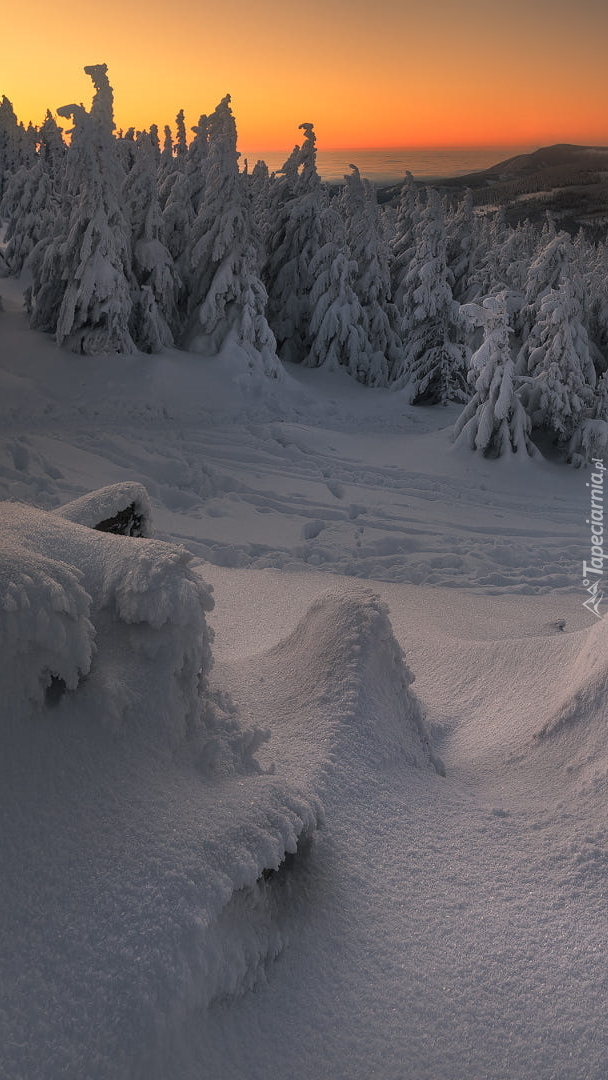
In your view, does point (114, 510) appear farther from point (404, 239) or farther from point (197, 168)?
point (404, 239)

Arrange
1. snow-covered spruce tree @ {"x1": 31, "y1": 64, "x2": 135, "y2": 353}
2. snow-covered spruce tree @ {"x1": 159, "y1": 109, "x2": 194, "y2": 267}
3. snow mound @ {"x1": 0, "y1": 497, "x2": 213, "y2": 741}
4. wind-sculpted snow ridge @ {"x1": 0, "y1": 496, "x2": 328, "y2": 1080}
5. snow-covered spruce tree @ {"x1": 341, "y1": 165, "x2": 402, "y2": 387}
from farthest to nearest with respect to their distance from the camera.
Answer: snow-covered spruce tree @ {"x1": 341, "y1": 165, "x2": 402, "y2": 387}, snow-covered spruce tree @ {"x1": 159, "y1": 109, "x2": 194, "y2": 267}, snow-covered spruce tree @ {"x1": 31, "y1": 64, "x2": 135, "y2": 353}, snow mound @ {"x1": 0, "y1": 497, "x2": 213, "y2": 741}, wind-sculpted snow ridge @ {"x1": 0, "y1": 496, "x2": 328, "y2": 1080}

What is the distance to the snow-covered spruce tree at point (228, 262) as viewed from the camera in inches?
909

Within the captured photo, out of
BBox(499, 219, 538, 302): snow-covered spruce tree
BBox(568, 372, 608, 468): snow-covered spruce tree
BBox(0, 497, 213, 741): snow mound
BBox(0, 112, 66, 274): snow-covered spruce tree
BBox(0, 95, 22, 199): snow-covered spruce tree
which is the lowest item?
BBox(568, 372, 608, 468): snow-covered spruce tree

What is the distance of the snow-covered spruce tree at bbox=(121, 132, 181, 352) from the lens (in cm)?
2330

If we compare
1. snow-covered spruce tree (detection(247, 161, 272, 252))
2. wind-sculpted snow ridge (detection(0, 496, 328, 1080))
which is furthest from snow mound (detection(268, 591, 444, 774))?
snow-covered spruce tree (detection(247, 161, 272, 252))

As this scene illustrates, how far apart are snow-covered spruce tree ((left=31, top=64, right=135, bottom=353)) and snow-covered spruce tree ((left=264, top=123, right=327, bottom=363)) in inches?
311

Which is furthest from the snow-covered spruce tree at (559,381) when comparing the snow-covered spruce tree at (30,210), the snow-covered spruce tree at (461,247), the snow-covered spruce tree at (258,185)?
the snow-covered spruce tree at (30,210)

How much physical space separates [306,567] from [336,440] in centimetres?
833

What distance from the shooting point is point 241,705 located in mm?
3748

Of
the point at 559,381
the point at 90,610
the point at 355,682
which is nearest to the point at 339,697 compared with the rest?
the point at 355,682

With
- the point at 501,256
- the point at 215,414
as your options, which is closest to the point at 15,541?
the point at 215,414

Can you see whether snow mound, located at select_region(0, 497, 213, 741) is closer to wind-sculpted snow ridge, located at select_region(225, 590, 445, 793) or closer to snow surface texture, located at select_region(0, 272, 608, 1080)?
snow surface texture, located at select_region(0, 272, 608, 1080)

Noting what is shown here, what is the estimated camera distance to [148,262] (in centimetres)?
2384

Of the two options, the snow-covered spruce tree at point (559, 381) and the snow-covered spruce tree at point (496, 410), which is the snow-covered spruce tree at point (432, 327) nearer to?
the snow-covered spruce tree at point (559, 381)
